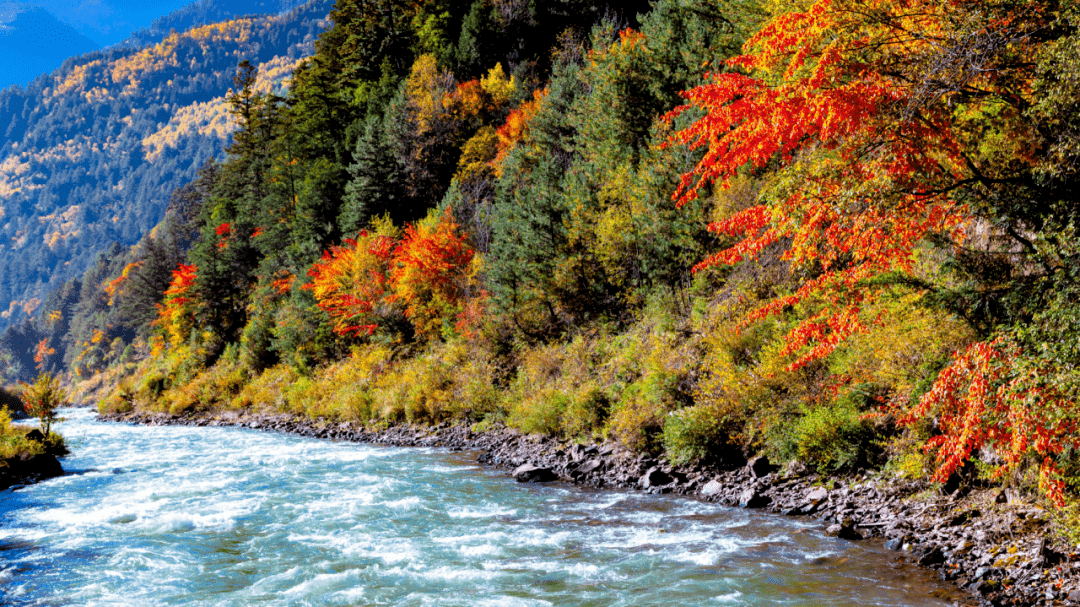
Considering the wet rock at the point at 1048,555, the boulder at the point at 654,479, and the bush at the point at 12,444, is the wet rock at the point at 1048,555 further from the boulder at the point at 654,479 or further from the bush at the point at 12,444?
the bush at the point at 12,444

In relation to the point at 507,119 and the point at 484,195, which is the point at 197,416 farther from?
the point at 507,119

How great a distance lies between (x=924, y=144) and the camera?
7684mm

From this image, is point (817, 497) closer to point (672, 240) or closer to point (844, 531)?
point (844, 531)

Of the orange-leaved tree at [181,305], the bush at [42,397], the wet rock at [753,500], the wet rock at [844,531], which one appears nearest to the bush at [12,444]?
the bush at [42,397]

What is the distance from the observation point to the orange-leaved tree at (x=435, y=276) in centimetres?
2931

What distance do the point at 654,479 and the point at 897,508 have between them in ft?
16.0

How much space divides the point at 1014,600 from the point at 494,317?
66.4 feet

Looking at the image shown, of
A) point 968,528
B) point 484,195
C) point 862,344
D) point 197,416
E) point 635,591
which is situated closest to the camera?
point 635,591

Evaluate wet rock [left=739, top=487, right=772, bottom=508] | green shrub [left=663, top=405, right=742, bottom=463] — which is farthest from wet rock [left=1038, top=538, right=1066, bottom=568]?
green shrub [left=663, top=405, right=742, bottom=463]

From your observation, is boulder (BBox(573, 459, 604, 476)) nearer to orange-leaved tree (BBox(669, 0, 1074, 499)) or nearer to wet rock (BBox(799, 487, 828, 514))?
wet rock (BBox(799, 487, 828, 514))

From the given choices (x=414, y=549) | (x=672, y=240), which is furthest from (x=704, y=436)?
(x=672, y=240)

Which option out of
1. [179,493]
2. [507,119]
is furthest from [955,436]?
[507,119]

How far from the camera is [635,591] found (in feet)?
25.4

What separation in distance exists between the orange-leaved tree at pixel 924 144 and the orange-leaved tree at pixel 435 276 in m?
21.2
